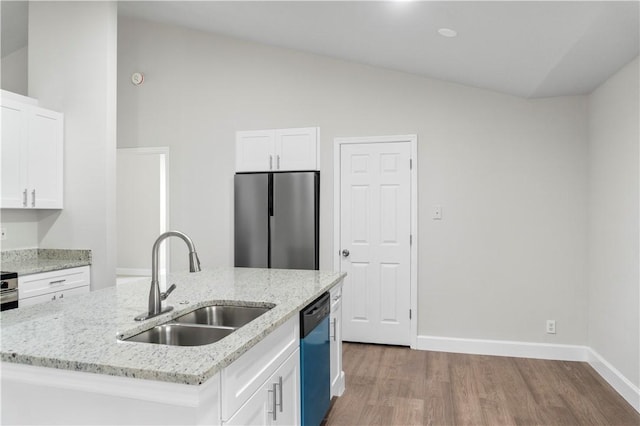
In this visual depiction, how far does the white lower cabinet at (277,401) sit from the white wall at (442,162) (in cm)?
244

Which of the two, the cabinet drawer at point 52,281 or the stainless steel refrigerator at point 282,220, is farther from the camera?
the stainless steel refrigerator at point 282,220

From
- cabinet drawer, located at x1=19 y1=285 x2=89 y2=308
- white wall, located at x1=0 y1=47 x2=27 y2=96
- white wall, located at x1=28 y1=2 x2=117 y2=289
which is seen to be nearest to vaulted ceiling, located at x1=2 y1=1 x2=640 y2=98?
white wall, located at x1=0 y1=47 x2=27 y2=96

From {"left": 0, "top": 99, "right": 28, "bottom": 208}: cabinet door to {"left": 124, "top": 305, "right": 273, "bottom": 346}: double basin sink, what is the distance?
227 cm

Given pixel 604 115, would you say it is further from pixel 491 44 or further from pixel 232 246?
pixel 232 246

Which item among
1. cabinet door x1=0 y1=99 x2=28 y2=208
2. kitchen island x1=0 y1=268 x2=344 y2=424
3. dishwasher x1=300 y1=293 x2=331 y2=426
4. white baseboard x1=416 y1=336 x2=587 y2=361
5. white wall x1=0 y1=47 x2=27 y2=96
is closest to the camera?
kitchen island x1=0 y1=268 x2=344 y2=424

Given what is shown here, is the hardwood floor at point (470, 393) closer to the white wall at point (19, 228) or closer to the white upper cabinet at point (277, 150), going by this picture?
the white upper cabinet at point (277, 150)

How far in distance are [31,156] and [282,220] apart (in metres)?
2.21

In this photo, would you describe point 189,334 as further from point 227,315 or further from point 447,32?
point 447,32

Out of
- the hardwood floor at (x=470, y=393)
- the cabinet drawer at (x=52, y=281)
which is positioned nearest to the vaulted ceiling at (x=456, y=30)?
the hardwood floor at (x=470, y=393)

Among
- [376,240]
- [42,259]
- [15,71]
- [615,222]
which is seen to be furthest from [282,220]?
[15,71]

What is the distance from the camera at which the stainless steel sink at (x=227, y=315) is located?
6.70 ft

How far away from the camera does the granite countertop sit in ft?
4.06

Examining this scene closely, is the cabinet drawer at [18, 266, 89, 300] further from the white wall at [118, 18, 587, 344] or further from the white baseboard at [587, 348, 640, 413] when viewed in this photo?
the white baseboard at [587, 348, 640, 413]

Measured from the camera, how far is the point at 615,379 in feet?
10.5
